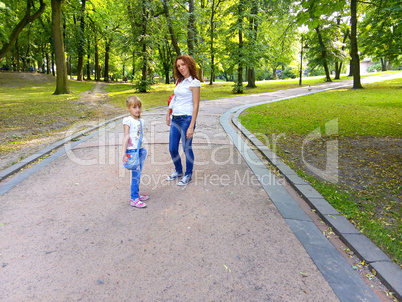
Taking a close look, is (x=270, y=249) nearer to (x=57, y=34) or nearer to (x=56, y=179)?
(x=56, y=179)

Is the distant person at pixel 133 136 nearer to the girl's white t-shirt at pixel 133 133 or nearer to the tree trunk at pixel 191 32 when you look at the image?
the girl's white t-shirt at pixel 133 133

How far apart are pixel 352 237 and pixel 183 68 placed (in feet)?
10.3

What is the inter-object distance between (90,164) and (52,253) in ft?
10.1

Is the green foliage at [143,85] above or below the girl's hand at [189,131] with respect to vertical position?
above

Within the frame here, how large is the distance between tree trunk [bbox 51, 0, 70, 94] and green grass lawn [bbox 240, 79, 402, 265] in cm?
1437

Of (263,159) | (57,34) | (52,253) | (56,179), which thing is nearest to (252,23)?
(57,34)

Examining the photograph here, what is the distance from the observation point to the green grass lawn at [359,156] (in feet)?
11.3

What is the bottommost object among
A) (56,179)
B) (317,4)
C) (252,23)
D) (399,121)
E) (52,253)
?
(52,253)

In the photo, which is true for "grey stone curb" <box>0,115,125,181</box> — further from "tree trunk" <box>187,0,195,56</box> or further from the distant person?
"tree trunk" <box>187,0,195,56</box>

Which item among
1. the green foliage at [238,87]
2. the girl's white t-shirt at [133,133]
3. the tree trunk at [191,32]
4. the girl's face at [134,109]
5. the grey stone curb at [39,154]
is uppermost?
the tree trunk at [191,32]

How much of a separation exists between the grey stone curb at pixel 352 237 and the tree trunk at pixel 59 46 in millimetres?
18294

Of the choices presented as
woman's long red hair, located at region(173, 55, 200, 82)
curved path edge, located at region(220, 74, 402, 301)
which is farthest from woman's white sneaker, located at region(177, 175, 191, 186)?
woman's long red hair, located at region(173, 55, 200, 82)

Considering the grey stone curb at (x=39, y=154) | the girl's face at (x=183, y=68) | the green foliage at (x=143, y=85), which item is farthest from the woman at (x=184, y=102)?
the green foliage at (x=143, y=85)

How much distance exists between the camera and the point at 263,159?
596cm
